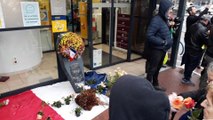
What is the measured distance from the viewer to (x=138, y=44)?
5.24m

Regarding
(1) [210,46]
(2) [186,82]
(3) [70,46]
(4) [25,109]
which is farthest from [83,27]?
(1) [210,46]

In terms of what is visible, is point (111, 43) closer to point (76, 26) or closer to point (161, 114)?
point (76, 26)

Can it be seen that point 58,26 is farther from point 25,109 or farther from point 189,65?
point 189,65

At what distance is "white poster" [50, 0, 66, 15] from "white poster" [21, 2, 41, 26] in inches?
9.9

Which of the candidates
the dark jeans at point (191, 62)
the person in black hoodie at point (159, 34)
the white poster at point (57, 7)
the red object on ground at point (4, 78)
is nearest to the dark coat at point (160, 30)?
the person in black hoodie at point (159, 34)

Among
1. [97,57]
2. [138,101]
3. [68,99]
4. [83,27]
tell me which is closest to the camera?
[138,101]

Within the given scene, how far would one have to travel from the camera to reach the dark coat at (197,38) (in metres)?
3.24

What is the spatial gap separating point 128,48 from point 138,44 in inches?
23.8

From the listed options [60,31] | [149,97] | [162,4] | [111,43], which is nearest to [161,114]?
[149,97]

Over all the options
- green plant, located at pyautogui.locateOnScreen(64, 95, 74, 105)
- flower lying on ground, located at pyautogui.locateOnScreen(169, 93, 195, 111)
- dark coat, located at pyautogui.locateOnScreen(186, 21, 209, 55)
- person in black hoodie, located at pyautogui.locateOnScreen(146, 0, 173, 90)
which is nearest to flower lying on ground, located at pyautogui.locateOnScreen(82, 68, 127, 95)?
green plant, located at pyautogui.locateOnScreen(64, 95, 74, 105)

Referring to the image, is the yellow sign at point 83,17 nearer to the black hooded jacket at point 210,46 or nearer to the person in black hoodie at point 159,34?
the person in black hoodie at point 159,34

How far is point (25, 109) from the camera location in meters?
2.76

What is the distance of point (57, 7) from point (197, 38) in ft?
8.55

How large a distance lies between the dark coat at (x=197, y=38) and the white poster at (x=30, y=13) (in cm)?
281
